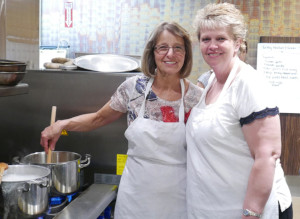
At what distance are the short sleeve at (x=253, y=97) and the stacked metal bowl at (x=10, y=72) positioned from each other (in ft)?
2.53

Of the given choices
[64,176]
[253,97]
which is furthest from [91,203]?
[253,97]

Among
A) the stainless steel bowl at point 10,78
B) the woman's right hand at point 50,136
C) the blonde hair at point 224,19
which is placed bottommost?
the woman's right hand at point 50,136

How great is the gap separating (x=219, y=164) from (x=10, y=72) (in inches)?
31.9

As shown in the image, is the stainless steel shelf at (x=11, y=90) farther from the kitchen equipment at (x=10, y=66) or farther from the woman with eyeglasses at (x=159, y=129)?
the woman with eyeglasses at (x=159, y=129)

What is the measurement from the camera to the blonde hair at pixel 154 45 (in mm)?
1600

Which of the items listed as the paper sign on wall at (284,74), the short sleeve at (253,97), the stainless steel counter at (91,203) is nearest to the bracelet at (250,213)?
the short sleeve at (253,97)

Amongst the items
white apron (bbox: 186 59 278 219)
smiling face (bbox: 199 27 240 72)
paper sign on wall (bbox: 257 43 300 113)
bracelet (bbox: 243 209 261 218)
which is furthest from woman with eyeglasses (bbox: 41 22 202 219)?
paper sign on wall (bbox: 257 43 300 113)

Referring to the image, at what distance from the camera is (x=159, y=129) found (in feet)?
5.14

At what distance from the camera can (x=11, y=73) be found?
1.21 meters

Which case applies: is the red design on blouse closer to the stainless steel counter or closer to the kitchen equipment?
the stainless steel counter

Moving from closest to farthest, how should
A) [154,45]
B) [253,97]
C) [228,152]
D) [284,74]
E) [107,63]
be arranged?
1. [253,97]
2. [228,152]
3. [154,45]
4. [107,63]
5. [284,74]

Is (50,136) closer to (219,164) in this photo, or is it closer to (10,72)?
(10,72)

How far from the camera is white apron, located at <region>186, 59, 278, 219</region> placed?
1278 mm

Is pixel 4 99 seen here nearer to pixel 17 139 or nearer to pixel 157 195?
pixel 17 139
